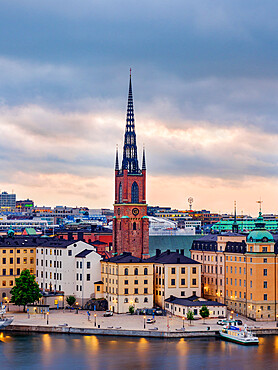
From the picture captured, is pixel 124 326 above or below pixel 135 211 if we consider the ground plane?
below

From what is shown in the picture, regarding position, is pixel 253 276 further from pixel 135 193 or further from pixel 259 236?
pixel 135 193

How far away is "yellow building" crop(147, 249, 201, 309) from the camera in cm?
12206

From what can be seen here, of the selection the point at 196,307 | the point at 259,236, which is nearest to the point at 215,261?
the point at 259,236

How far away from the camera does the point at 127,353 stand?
9469 centimetres

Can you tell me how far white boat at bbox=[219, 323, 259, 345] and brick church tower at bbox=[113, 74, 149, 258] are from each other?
4738 cm

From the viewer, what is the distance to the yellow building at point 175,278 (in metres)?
122

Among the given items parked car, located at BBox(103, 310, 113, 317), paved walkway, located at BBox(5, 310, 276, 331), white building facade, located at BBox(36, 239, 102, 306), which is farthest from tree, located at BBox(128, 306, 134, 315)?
white building facade, located at BBox(36, 239, 102, 306)

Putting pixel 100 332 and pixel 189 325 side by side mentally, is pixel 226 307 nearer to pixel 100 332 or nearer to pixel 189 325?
pixel 189 325

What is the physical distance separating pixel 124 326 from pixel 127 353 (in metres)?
12.8

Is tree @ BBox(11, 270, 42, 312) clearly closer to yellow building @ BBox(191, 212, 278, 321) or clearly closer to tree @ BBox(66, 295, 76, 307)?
tree @ BBox(66, 295, 76, 307)

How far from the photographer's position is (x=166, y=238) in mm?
162125

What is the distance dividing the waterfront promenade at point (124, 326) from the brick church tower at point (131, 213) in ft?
113

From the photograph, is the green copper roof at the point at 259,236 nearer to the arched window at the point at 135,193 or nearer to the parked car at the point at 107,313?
the parked car at the point at 107,313

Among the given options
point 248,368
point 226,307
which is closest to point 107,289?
point 226,307
